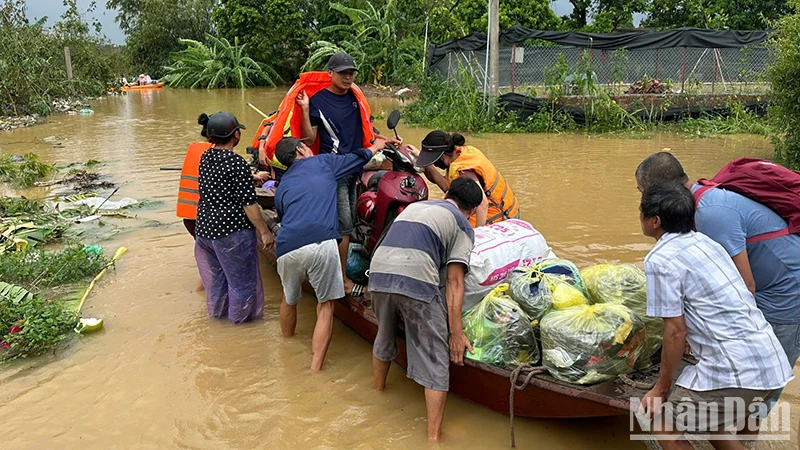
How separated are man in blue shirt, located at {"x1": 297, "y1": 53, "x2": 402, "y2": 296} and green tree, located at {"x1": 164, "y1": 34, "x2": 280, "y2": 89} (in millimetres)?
26430

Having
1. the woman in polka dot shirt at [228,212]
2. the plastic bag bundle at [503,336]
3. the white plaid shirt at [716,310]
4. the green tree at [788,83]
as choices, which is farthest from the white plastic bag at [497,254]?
the green tree at [788,83]

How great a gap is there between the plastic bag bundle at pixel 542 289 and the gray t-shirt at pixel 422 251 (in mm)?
381

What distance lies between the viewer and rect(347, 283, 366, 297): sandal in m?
4.99

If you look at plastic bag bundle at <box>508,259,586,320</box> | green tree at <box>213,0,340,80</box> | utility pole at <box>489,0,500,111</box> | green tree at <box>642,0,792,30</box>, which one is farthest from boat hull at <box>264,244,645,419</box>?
green tree at <box>213,0,340,80</box>

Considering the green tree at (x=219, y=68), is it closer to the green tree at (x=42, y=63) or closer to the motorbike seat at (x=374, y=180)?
the green tree at (x=42, y=63)

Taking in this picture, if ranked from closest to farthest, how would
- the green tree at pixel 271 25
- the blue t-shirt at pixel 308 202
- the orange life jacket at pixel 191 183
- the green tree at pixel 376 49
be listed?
the blue t-shirt at pixel 308 202
the orange life jacket at pixel 191 183
the green tree at pixel 376 49
the green tree at pixel 271 25

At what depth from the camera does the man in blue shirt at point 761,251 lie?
115 inches

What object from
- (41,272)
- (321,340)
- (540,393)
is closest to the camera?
(540,393)

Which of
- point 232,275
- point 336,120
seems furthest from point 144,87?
point 232,275

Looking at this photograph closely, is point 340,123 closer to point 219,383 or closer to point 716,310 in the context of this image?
point 219,383

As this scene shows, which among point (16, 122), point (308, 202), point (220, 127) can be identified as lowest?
point (308, 202)

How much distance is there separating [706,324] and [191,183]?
4381mm

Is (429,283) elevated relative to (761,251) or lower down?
lower down

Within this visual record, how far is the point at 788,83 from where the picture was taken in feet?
29.2
